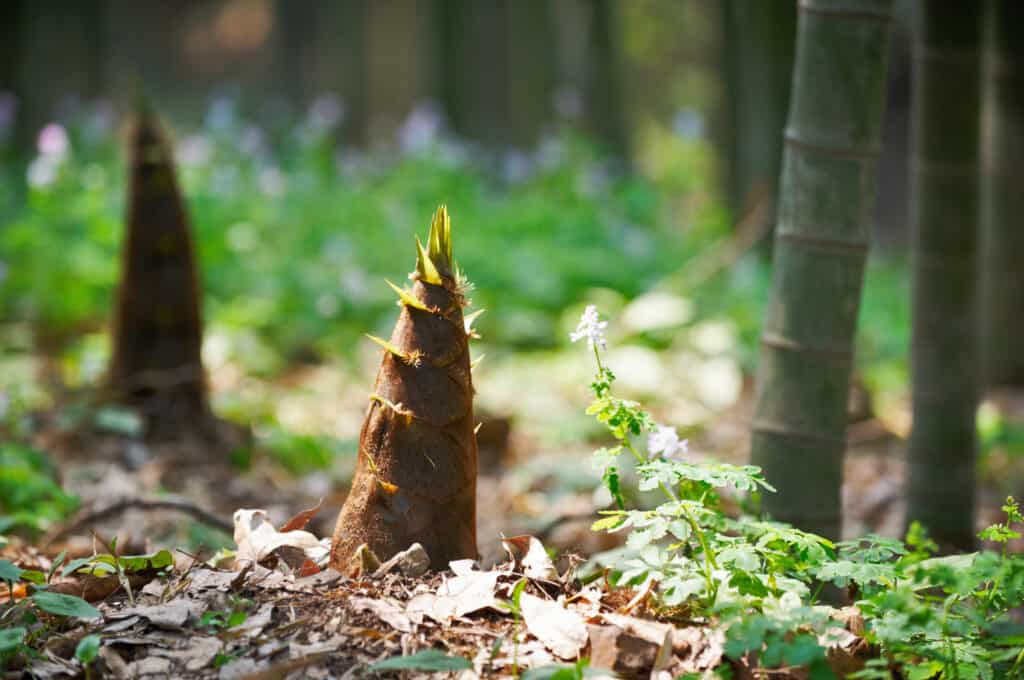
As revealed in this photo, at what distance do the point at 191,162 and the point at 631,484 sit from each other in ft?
18.5

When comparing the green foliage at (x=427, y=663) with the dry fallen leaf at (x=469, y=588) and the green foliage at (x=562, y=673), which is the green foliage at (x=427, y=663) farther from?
the dry fallen leaf at (x=469, y=588)

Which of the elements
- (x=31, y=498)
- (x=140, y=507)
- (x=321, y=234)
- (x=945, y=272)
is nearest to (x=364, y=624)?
(x=140, y=507)

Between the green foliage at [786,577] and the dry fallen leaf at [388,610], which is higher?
the green foliage at [786,577]

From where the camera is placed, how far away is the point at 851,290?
2.58 m

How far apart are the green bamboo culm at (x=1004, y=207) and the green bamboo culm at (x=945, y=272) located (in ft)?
9.95

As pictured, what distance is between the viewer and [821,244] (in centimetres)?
256

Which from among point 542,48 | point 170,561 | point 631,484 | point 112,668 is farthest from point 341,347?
point 542,48

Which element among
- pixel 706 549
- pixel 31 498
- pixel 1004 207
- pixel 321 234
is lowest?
pixel 31 498

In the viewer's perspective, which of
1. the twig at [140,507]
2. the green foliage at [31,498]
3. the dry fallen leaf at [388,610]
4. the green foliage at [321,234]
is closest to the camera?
the dry fallen leaf at [388,610]

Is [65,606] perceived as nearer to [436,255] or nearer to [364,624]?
[364,624]

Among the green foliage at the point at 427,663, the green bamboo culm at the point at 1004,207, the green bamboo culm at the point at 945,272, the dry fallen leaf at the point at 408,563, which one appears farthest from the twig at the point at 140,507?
the green bamboo culm at the point at 1004,207

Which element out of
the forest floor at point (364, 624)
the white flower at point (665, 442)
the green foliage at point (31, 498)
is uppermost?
the white flower at point (665, 442)

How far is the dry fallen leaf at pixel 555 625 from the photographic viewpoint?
1.89 m

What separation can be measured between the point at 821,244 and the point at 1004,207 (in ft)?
16.1
